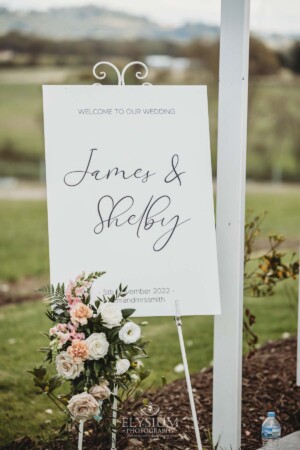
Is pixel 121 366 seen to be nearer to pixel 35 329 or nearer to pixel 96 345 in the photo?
pixel 96 345

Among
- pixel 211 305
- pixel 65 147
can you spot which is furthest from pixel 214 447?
pixel 65 147

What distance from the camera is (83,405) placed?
2881 mm

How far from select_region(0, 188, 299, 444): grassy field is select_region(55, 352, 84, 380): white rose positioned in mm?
1215

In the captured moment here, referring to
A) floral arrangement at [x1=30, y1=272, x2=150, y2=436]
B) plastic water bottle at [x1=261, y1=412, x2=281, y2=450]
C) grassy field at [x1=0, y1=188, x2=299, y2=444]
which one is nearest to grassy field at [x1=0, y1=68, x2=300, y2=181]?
grassy field at [x1=0, y1=188, x2=299, y2=444]

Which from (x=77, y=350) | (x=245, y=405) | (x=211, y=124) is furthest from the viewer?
(x=211, y=124)

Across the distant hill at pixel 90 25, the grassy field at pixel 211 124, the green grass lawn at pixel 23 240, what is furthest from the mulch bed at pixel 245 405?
the distant hill at pixel 90 25

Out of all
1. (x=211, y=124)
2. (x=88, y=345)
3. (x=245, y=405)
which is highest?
(x=211, y=124)

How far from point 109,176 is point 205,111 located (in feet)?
1.58

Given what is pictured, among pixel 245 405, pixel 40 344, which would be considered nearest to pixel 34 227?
pixel 40 344

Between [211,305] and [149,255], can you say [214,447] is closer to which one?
[211,305]

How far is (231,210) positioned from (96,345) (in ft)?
2.73

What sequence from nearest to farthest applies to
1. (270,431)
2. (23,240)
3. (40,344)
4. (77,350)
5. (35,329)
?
(77,350), (270,431), (40,344), (35,329), (23,240)

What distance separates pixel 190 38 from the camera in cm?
1277

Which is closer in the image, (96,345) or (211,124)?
(96,345)
